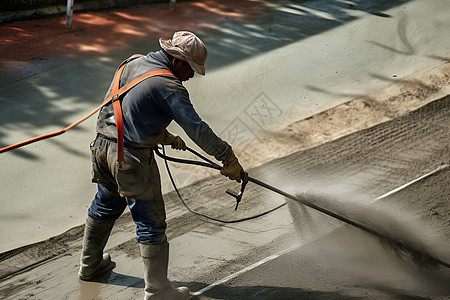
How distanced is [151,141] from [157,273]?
986mm

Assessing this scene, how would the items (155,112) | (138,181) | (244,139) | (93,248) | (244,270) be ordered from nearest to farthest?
1. (155,112)
2. (138,181)
3. (93,248)
4. (244,270)
5. (244,139)

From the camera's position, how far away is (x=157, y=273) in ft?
13.3

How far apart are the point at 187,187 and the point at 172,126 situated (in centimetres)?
135

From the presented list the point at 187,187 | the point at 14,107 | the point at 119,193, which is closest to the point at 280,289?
the point at 119,193

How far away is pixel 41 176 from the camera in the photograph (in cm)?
624

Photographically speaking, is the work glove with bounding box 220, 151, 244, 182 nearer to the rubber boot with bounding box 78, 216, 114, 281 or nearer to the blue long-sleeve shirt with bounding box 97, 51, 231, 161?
the blue long-sleeve shirt with bounding box 97, 51, 231, 161

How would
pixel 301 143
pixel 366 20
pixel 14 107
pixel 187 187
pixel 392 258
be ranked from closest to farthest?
1. pixel 392 258
2. pixel 187 187
3. pixel 301 143
4. pixel 14 107
5. pixel 366 20

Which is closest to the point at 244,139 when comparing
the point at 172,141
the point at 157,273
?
the point at 172,141

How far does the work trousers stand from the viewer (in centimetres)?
389

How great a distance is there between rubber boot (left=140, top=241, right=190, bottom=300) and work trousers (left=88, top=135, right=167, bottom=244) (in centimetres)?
6

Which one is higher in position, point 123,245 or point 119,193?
point 119,193

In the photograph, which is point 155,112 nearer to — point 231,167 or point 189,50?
point 189,50

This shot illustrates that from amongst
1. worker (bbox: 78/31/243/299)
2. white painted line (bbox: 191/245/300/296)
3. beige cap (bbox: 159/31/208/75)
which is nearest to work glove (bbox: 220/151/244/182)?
worker (bbox: 78/31/243/299)

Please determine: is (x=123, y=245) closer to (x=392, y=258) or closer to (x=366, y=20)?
(x=392, y=258)
